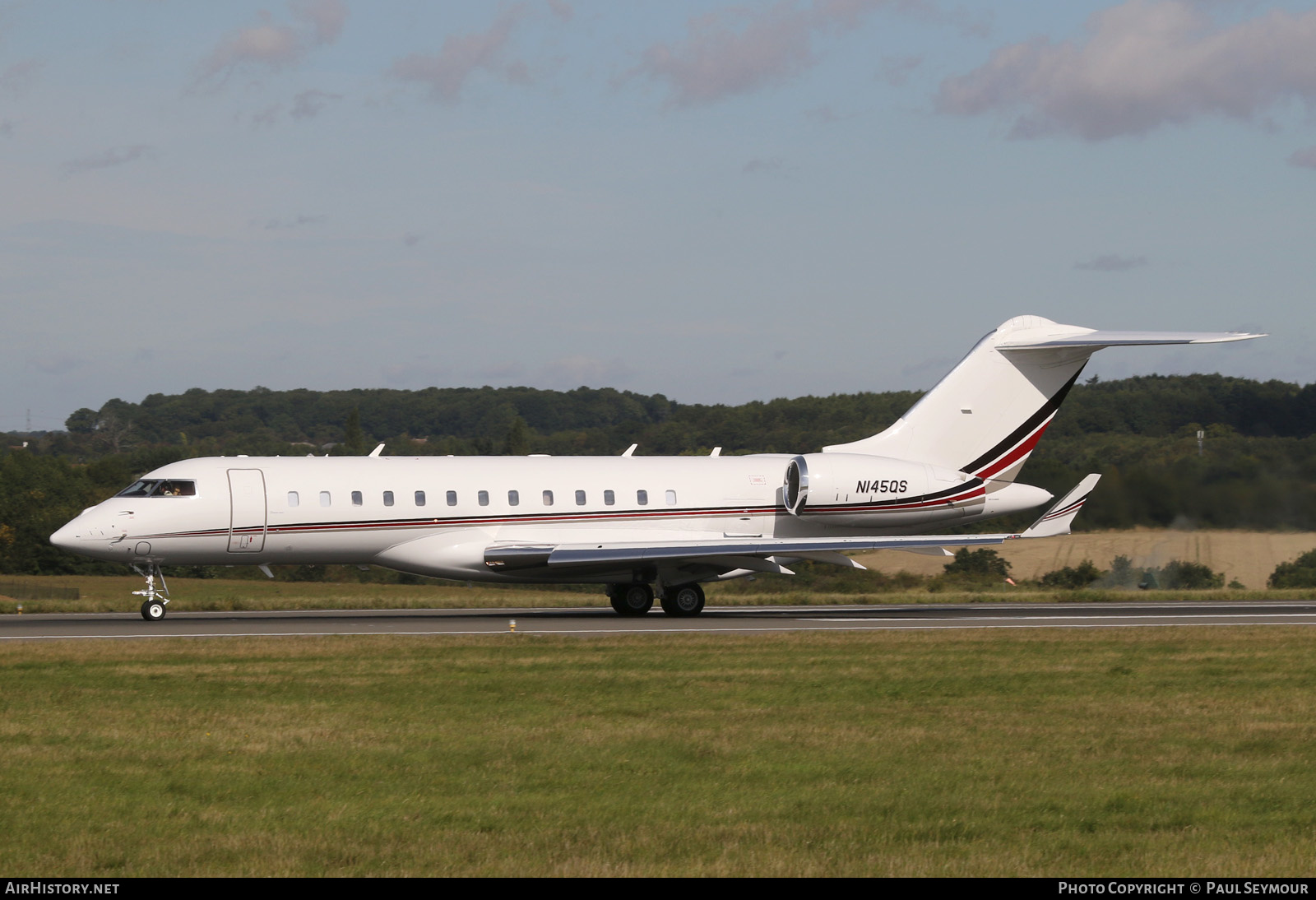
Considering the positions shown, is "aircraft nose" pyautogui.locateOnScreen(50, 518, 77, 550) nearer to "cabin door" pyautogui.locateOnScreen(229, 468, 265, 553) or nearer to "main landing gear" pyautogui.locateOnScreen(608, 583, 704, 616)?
"cabin door" pyautogui.locateOnScreen(229, 468, 265, 553)

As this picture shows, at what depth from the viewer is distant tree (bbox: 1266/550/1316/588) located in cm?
3600

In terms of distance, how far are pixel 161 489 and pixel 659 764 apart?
17.6 metres

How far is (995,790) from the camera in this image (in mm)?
9734

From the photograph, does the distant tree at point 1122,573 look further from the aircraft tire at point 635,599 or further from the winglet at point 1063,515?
the aircraft tire at point 635,599

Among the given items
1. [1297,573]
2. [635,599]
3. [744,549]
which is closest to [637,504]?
[635,599]

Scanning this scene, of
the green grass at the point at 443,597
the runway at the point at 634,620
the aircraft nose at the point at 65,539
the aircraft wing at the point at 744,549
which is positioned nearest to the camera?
the runway at the point at 634,620

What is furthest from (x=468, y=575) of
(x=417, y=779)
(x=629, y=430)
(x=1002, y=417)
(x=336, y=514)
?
(x=629, y=430)

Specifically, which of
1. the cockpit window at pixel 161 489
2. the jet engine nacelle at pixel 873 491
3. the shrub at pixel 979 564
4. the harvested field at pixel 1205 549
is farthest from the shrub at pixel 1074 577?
the cockpit window at pixel 161 489

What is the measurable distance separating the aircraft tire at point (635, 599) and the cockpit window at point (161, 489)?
8.56 meters

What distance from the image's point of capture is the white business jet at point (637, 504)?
25.7m

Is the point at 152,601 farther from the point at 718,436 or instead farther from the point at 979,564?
the point at 718,436

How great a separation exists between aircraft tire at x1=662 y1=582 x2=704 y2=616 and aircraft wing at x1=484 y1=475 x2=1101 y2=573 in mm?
896

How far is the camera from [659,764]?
1079cm

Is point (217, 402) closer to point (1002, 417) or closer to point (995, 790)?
point (1002, 417)
